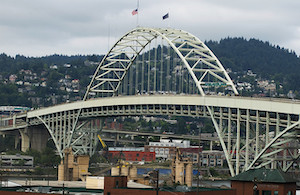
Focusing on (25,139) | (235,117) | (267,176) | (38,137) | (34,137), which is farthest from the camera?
(38,137)

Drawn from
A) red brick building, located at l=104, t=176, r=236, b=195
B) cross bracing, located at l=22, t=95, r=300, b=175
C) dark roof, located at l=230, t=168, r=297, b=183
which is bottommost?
red brick building, located at l=104, t=176, r=236, b=195

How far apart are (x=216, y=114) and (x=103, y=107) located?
36333 mm

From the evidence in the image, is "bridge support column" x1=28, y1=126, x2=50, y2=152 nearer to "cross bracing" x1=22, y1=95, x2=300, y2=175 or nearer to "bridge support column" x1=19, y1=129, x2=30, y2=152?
"bridge support column" x1=19, y1=129, x2=30, y2=152

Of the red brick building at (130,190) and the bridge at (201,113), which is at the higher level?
the bridge at (201,113)

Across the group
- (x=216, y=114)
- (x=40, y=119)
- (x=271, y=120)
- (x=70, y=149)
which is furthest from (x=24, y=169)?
(x=271, y=120)

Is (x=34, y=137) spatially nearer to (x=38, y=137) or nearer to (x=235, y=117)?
(x=38, y=137)

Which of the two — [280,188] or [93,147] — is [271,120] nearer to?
[280,188]

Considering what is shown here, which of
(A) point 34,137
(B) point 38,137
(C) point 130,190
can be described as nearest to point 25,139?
(A) point 34,137

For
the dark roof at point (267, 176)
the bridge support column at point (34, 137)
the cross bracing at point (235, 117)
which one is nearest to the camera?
the dark roof at point (267, 176)

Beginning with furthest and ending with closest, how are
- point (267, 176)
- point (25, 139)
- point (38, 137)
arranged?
1. point (38, 137)
2. point (25, 139)
3. point (267, 176)

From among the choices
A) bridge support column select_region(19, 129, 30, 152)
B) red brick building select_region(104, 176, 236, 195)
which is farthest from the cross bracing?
bridge support column select_region(19, 129, 30, 152)

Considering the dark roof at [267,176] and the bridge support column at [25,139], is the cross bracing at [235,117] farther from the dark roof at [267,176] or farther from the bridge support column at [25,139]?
the bridge support column at [25,139]

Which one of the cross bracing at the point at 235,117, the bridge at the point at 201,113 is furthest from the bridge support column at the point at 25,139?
the cross bracing at the point at 235,117

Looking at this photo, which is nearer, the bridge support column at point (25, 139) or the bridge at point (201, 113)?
the bridge at point (201, 113)
